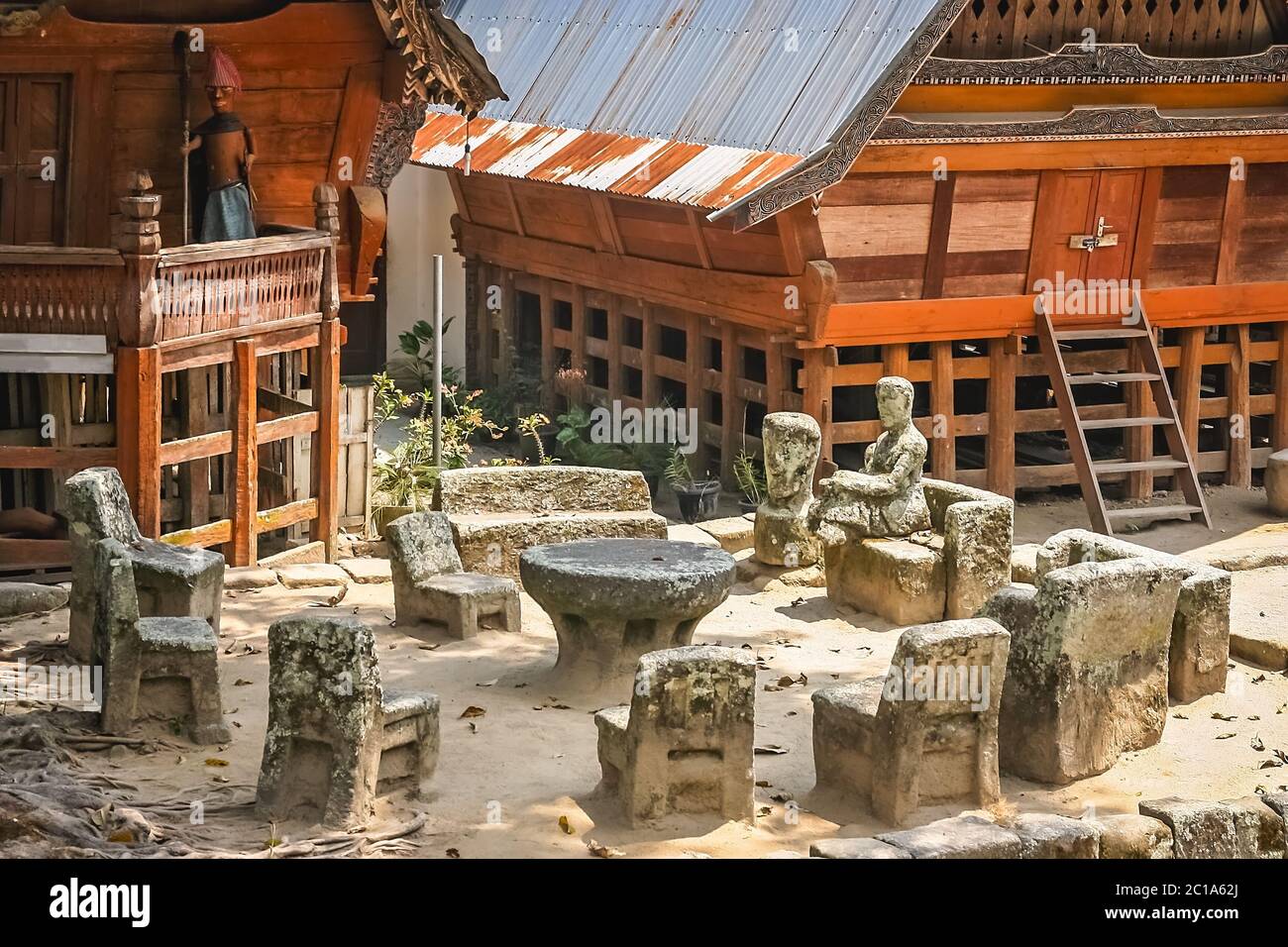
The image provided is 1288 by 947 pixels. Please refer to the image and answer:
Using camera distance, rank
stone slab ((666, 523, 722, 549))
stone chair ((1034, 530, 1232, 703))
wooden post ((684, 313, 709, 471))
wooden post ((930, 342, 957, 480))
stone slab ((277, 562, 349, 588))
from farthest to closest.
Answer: wooden post ((684, 313, 709, 471))
wooden post ((930, 342, 957, 480))
stone slab ((666, 523, 722, 549))
stone slab ((277, 562, 349, 588))
stone chair ((1034, 530, 1232, 703))

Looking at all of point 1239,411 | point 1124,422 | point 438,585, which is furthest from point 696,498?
point 1239,411

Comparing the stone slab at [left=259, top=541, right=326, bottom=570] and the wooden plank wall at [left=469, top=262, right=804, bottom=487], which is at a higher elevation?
the wooden plank wall at [left=469, top=262, right=804, bottom=487]

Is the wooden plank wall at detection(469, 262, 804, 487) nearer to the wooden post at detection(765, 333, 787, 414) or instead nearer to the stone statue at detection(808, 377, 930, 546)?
the wooden post at detection(765, 333, 787, 414)

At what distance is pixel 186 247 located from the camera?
13.2 metres

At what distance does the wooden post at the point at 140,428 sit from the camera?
12977 mm

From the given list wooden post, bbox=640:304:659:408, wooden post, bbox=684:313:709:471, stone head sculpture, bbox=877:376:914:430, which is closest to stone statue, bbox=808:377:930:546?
stone head sculpture, bbox=877:376:914:430

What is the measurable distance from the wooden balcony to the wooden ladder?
21.0 feet

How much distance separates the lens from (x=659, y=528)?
46.5 feet

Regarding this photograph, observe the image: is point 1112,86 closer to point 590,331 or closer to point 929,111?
point 929,111

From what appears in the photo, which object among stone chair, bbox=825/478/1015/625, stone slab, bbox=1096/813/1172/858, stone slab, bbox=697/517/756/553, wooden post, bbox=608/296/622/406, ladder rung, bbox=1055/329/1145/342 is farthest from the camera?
wooden post, bbox=608/296/622/406

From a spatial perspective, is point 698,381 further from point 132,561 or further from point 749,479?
point 132,561

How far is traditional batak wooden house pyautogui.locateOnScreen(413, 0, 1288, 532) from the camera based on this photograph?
53.3 feet

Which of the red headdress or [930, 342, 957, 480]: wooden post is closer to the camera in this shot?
the red headdress

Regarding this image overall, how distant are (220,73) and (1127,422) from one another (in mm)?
8331
